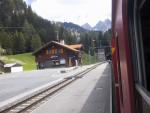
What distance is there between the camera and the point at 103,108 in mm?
16328

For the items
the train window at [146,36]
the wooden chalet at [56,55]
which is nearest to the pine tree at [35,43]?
the wooden chalet at [56,55]

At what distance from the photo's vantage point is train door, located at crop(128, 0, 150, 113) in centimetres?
301

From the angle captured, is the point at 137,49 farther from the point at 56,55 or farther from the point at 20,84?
the point at 56,55

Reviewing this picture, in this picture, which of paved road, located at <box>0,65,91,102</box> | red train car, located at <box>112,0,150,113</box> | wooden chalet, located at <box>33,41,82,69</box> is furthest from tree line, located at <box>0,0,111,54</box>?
red train car, located at <box>112,0,150,113</box>

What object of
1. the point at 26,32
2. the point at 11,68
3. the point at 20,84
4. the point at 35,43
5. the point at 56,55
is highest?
the point at 26,32

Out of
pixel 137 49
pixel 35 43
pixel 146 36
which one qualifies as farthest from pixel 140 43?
pixel 35 43

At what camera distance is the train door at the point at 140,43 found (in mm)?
3014

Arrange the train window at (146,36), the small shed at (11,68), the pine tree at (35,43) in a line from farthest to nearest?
the pine tree at (35,43) < the small shed at (11,68) < the train window at (146,36)

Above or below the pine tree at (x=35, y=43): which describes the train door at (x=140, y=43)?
below

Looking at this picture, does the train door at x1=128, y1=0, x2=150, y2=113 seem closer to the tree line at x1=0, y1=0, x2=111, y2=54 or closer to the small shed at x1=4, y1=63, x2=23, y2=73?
the small shed at x1=4, y1=63, x2=23, y2=73

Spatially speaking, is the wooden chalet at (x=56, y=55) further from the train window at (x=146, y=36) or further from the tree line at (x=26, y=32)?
the train window at (x=146, y=36)

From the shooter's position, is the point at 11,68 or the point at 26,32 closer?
the point at 11,68

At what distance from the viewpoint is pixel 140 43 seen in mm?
3086

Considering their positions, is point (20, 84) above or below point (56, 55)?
below
